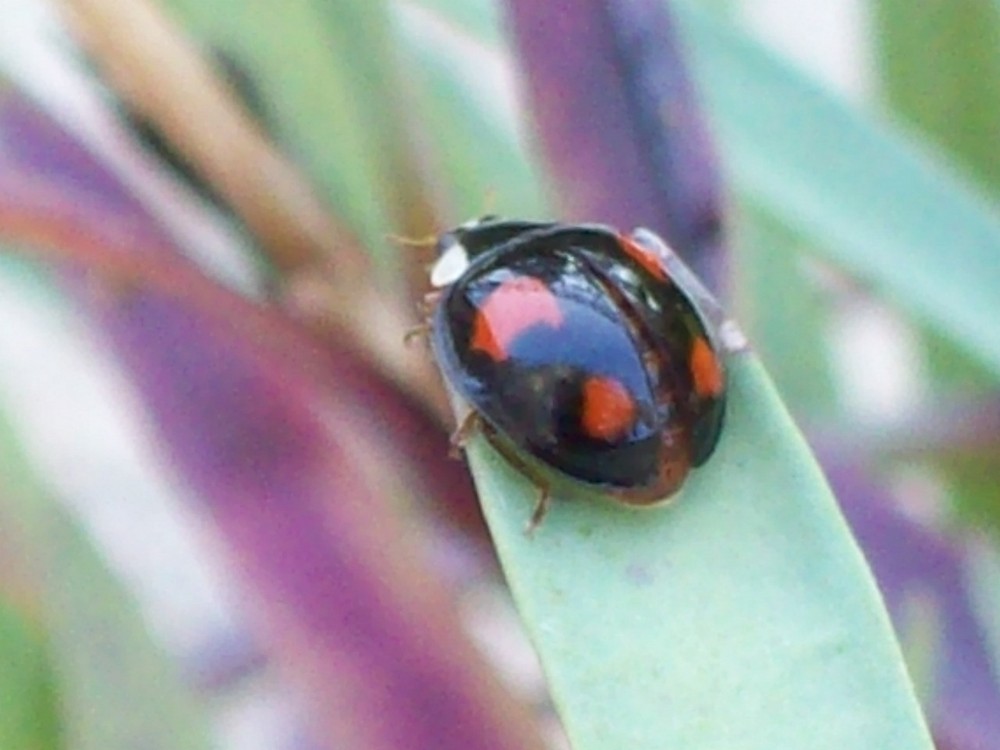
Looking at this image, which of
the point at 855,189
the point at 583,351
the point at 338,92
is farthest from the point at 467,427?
the point at 338,92

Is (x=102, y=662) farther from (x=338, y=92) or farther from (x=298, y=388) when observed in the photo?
(x=338, y=92)

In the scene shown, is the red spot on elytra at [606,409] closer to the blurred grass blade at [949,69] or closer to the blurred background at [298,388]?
the blurred background at [298,388]

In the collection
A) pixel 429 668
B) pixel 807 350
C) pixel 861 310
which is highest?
pixel 429 668

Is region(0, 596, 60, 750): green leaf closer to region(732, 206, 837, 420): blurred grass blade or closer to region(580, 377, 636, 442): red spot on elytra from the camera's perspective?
region(580, 377, 636, 442): red spot on elytra

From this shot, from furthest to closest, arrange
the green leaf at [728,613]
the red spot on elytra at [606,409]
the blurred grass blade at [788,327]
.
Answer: the blurred grass blade at [788,327], the red spot on elytra at [606,409], the green leaf at [728,613]

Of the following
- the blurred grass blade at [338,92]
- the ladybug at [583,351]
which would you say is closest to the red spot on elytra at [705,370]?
the ladybug at [583,351]

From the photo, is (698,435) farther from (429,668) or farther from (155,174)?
(155,174)

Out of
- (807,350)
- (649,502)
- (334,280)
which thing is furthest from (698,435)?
(807,350)

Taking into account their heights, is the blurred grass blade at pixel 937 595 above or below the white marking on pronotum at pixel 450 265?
below
